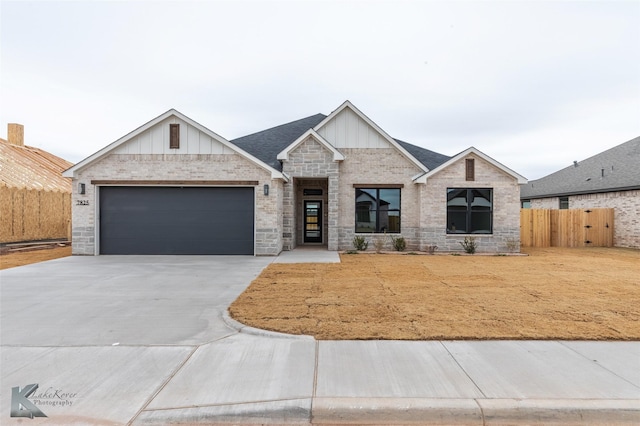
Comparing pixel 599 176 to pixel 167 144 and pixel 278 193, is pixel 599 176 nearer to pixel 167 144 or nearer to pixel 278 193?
pixel 278 193

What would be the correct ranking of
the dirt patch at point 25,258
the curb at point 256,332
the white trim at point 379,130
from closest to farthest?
the curb at point 256,332, the dirt patch at point 25,258, the white trim at point 379,130

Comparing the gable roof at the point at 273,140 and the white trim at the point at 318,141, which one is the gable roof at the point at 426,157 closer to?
the white trim at the point at 318,141

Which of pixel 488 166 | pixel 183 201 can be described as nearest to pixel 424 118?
pixel 488 166

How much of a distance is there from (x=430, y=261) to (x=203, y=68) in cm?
1467

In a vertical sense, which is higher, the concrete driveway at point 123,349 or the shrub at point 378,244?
the shrub at point 378,244

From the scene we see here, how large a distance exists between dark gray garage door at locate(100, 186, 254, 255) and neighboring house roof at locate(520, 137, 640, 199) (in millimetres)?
19677

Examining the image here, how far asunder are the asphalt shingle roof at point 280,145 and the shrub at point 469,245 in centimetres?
377

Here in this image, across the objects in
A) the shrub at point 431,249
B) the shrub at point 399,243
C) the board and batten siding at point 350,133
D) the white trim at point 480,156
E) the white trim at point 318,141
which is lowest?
the shrub at point 431,249

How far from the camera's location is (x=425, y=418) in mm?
3117

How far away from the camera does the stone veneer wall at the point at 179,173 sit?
537 inches

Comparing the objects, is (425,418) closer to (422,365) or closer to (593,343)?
(422,365)

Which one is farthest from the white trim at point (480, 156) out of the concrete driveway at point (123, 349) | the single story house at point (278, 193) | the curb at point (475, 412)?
the curb at point (475, 412)

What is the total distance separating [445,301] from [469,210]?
961 cm

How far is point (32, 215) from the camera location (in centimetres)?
1873
